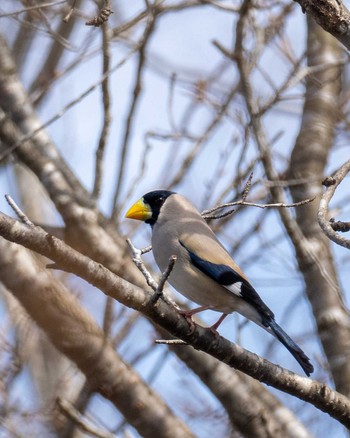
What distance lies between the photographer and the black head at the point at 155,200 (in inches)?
221

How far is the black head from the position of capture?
5602 mm

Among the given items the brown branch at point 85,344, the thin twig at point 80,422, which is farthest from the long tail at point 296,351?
the thin twig at point 80,422

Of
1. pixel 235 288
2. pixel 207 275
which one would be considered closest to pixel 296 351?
pixel 235 288

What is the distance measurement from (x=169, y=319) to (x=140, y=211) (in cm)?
229

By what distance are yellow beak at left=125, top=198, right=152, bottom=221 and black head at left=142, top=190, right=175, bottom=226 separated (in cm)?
3

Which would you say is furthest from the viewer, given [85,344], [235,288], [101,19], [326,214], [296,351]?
[85,344]

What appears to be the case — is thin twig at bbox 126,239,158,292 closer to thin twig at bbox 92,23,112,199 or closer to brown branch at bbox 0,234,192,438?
brown branch at bbox 0,234,192,438

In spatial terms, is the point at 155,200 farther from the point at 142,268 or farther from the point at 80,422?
the point at 142,268

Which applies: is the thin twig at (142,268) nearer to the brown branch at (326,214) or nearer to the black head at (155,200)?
the brown branch at (326,214)

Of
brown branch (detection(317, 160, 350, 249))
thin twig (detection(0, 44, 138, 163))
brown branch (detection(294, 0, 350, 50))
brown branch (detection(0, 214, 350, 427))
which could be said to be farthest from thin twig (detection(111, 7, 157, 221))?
brown branch (detection(294, 0, 350, 50))

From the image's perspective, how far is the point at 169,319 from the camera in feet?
11.4

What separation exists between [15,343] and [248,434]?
6.19 ft

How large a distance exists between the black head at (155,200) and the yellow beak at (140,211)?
0.09ft

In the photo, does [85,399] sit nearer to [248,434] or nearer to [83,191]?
[248,434]
